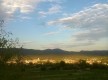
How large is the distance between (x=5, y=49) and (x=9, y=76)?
245 cm

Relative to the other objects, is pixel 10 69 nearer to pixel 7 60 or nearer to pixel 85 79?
pixel 7 60

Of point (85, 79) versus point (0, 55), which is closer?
point (0, 55)

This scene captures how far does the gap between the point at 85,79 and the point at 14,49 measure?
33295 millimetres

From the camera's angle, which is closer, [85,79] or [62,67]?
[85,79]

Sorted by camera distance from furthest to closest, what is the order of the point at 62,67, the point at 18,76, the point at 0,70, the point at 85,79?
the point at 62,67 < the point at 85,79 < the point at 18,76 < the point at 0,70

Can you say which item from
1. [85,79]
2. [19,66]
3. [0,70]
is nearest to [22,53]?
[19,66]

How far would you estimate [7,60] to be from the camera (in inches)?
1220

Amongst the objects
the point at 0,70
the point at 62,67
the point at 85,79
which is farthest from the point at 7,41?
the point at 62,67

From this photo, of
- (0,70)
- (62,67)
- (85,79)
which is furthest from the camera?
(62,67)

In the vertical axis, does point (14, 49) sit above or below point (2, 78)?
above

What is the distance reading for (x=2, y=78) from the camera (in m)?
30.7

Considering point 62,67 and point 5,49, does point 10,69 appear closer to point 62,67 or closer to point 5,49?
point 5,49

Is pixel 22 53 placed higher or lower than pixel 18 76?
higher

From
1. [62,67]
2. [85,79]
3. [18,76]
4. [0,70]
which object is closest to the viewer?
[0,70]
